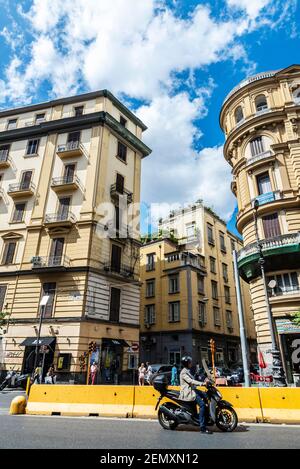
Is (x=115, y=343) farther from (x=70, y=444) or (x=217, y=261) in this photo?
(x=217, y=261)

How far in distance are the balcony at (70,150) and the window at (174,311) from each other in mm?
18622

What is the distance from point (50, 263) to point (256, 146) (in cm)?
1843

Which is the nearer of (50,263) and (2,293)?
(50,263)

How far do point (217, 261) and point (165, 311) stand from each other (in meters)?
10.4

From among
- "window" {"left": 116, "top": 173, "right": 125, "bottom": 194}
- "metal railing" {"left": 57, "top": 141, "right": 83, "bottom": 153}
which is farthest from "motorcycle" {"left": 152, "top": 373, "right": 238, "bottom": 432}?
"metal railing" {"left": 57, "top": 141, "right": 83, "bottom": 153}

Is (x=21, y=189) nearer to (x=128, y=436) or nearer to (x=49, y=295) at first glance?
(x=49, y=295)

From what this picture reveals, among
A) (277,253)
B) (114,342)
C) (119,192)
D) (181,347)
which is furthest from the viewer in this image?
(181,347)

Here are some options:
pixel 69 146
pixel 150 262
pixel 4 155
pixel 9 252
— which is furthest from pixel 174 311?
pixel 4 155

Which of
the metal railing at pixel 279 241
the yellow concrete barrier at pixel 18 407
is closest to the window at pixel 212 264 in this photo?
the metal railing at pixel 279 241

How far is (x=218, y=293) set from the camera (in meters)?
38.1

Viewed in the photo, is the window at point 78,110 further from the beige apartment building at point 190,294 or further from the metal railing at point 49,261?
the beige apartment building at point 190,294

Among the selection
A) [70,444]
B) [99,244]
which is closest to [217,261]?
[99,244]

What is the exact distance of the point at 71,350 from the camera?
67.6 feet

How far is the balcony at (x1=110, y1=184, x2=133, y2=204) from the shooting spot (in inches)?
1070
